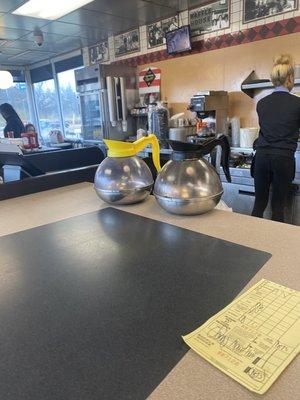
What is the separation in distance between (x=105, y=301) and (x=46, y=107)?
7.18m

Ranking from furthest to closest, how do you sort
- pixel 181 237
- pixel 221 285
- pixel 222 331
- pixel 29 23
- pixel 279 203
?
pixel 29 23 → pixel 279 203 → pixel 181 237 → pixel 221 285 → pixel 222 331

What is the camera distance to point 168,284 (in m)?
0.73

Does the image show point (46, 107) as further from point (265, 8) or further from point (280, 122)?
point (280, 122)

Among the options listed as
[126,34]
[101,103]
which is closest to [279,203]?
[101,103]

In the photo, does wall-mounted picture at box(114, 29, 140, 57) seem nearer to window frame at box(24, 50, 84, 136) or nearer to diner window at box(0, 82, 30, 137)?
window frame at box(24, 50, 84, 136)

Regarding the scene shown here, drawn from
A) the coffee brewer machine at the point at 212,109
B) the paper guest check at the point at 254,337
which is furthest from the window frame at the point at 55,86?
the paper guest check at the point at 254,337

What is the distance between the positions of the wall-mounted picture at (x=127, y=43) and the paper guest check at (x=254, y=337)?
14.8 ft

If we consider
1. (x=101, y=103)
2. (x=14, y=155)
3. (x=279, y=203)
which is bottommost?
(x=279, y=203)

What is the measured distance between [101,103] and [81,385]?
4.22 meters

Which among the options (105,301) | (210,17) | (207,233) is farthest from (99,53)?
(105,301)

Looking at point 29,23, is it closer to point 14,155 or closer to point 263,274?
point 14,155

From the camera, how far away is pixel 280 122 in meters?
2.26

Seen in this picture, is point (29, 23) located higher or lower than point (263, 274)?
higher

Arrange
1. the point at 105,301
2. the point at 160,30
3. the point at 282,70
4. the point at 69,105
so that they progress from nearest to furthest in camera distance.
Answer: the point at 105,301 < the point at 282,70 < the point at 160,30 < the point at 69,105
